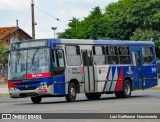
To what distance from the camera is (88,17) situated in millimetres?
98875

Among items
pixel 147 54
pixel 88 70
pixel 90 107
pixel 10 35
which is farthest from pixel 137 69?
pixel 10 35

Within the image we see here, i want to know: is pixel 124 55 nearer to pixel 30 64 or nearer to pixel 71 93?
pixel 71 93

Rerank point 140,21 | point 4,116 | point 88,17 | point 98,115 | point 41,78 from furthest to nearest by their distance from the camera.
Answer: point 88,17
point 140,21
point 41,78
point 98,115
point 4,116

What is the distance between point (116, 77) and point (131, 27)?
51.1 metres

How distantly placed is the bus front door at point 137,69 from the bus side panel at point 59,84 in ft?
21.0

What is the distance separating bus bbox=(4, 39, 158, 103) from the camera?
91.7 ft

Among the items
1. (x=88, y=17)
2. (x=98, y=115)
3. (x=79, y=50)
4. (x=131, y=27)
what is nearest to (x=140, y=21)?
(x=131, y=27)

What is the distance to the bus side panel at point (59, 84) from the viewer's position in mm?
27984

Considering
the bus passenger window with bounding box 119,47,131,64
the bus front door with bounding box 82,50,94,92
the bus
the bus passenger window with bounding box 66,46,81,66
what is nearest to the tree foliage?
the bus passenger window with bounding box 119,47,131,64

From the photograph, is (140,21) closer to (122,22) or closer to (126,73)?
(122,22)

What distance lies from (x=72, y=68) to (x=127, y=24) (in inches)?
2139

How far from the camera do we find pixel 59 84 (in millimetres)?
28172

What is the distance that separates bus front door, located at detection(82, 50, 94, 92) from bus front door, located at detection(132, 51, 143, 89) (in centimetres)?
398

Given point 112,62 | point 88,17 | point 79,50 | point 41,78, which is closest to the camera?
point 41,78
